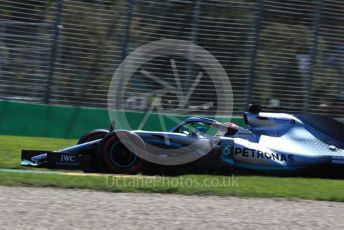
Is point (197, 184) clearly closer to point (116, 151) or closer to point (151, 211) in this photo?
point (116, 151)

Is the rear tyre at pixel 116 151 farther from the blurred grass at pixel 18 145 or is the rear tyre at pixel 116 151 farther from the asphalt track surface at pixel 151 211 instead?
the asphalt track surface at pixel 151 211

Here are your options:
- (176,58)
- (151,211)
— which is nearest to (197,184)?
(151,211)

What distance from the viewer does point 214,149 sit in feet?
27.7

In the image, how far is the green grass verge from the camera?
276 inches

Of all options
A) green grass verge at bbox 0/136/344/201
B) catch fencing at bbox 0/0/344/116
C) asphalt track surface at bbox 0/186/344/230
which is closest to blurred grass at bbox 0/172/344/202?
green grass verge at bbox 0/136/344/201

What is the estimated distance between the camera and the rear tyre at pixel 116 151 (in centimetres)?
817

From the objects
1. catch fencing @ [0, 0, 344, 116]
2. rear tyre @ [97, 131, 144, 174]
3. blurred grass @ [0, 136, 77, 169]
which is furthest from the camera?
catch fencing @ [0, 0, 344, 116]

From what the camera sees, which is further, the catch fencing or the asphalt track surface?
the catch fencing

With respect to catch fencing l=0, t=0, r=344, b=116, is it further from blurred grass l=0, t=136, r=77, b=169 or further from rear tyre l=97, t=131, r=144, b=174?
rear tyre l=97, t=131, r=144, b=174

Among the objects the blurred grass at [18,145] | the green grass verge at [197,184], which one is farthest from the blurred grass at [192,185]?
the blurred grass at [18,145]

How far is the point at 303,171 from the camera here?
29.3 ft

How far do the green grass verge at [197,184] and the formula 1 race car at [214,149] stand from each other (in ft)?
0.80

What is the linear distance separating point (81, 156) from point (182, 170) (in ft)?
4.68

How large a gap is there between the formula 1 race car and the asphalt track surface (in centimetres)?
152
